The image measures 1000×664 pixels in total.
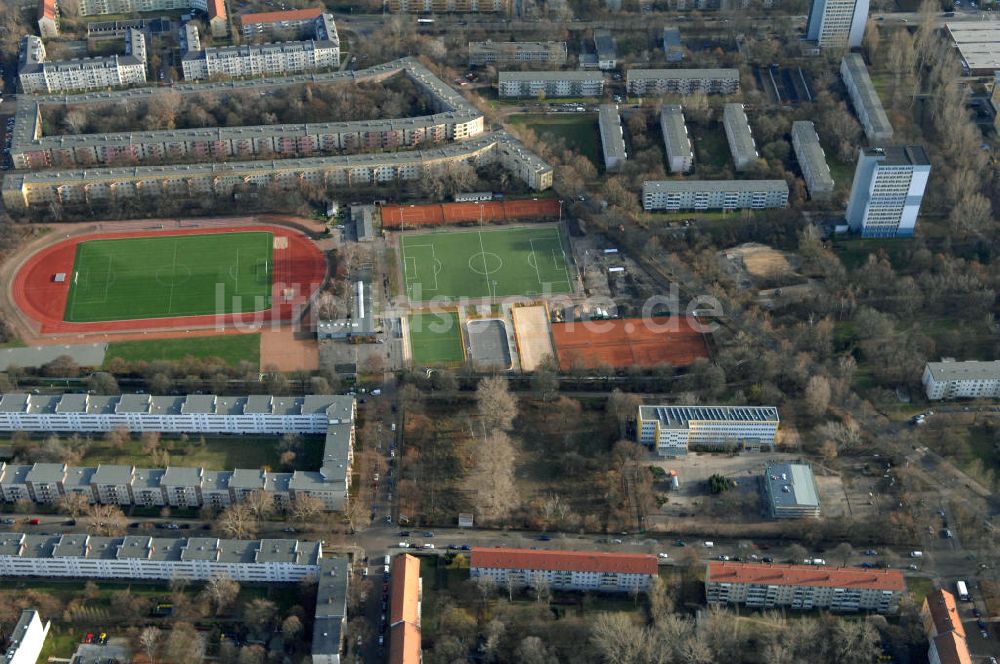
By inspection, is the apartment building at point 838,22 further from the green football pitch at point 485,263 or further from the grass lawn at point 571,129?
the green football pitch at point 485,263

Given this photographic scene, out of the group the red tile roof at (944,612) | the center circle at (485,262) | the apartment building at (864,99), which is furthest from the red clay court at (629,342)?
the apartment building at (864,99)

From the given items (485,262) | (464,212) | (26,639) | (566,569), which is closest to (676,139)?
(464,212)

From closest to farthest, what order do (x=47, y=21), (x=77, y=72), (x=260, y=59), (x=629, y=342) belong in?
(x=629, y=342) → (x=77, y=72) → (x=260, y=59) → (x=47, y=21)

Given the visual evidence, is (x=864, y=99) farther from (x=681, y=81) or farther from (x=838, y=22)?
(x=681, y=81)

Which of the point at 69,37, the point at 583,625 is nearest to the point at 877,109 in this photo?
the point at 583,625

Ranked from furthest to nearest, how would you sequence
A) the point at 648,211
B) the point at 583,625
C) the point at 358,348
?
the point at 648,211, the point at 358,348, the point at 583,625

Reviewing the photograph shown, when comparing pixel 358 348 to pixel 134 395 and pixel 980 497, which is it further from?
pixel 980 497
